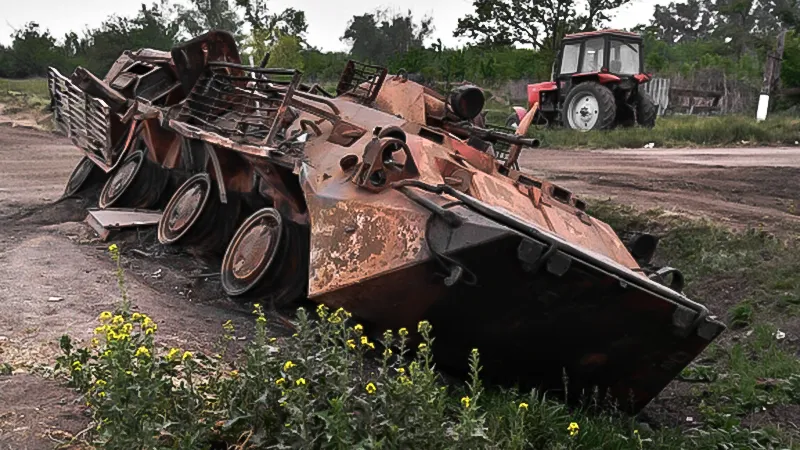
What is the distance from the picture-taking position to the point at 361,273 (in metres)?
4.74

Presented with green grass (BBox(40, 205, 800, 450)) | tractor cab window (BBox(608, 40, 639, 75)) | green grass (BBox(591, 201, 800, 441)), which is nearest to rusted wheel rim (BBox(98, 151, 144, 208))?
green grass (BBox(40, 205, 800, 450))

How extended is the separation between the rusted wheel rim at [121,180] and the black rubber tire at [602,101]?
11.0 m

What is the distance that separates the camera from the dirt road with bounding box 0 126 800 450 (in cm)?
405

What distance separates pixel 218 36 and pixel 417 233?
4.26 metres

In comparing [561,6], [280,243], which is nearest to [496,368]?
[280,243]

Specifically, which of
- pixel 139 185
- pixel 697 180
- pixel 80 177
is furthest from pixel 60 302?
pixel 697 180

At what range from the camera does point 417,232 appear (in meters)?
4.60

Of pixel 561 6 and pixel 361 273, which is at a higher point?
pixel 561 6

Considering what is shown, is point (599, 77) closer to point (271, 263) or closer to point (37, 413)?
point (271, 263)

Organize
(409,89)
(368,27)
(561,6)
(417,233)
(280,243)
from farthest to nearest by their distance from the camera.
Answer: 1. (368,27)
2. (561,6)
3. (409,89)
4. (280,243)
5. (417,233)

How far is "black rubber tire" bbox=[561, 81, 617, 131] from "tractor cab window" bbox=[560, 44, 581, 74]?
0.96 meters

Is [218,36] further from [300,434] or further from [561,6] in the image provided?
[561,6]

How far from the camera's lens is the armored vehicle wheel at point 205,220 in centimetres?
722

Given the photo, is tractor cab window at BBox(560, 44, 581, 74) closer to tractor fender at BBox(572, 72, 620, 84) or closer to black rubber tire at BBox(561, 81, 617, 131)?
tractor fender at BBox(572, 72, 620, 84)
